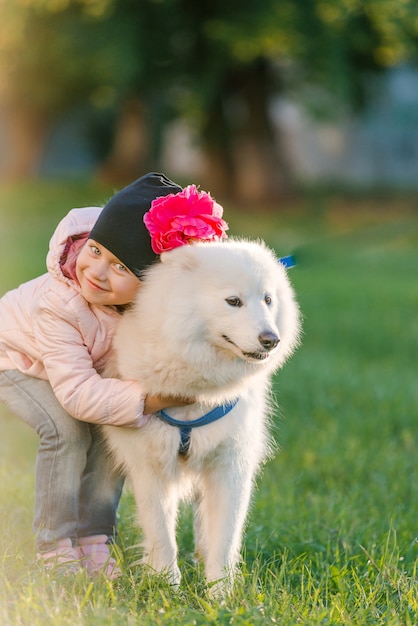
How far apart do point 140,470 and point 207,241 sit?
965 millimetres

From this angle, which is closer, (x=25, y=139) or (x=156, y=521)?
(x=156, y=521)

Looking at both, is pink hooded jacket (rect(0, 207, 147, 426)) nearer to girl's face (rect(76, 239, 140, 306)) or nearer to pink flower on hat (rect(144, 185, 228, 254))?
girl's face (rect(76, 239, 140, 306))

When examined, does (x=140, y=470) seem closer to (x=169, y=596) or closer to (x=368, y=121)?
(x=169, y=596)

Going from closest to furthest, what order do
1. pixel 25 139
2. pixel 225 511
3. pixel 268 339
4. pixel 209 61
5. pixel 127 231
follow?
pixel 268 339, pixel 127 231, pixel 225 511, pixel 209 61, pixel 25 139

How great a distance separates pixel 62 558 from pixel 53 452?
0.43 m

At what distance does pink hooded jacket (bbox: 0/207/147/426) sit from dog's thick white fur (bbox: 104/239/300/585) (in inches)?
4.2

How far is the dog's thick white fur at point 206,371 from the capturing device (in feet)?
11.1

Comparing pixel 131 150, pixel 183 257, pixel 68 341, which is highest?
pixel 183 257

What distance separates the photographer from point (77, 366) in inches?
144

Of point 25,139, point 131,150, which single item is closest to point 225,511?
point 131,150

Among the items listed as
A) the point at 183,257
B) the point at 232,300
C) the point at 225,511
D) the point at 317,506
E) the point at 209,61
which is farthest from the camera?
the point at 209,61

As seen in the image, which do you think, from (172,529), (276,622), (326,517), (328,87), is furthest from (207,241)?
(328,87)

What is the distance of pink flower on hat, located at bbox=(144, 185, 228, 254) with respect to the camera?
353 centimetres

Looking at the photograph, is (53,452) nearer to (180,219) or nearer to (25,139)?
(180,219)
